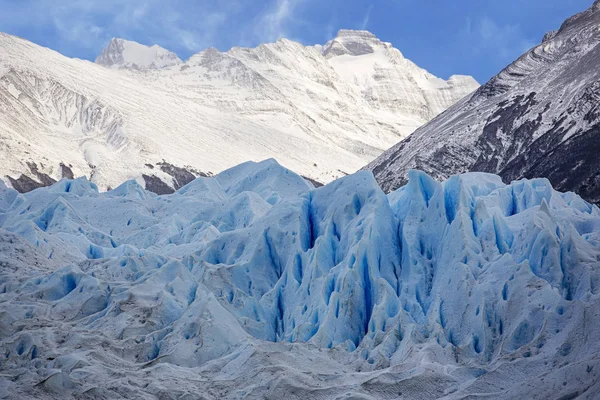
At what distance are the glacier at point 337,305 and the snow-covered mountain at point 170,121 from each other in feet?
202

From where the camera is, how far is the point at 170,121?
13038 centimetres

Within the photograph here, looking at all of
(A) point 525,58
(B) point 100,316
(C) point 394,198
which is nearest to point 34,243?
(B) point 100,316

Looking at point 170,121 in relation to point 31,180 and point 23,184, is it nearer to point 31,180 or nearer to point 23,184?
point 31,180

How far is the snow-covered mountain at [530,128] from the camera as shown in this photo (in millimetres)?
61719

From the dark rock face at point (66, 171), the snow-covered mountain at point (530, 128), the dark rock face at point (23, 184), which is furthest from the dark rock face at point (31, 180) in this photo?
the snow-covered mountain at point (530, 128)

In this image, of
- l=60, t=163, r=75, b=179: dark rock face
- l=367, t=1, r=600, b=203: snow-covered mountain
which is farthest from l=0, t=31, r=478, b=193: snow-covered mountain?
l=367, t=1, r=600, b=203: snow-covered mountain

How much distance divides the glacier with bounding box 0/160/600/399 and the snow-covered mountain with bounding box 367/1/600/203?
27867 mm

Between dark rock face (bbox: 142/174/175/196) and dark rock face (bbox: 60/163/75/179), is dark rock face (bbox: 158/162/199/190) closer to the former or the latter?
dark rock face (bbox: 142/174/175/196)

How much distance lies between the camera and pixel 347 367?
882 inches

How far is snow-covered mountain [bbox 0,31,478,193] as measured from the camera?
104 metres

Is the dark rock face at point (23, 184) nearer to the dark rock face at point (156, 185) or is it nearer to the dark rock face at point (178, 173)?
the dark rock face at point (156, 185)

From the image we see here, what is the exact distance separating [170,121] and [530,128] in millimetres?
70110

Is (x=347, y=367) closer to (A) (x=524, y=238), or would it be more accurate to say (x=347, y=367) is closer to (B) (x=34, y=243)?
(A) (x=524, y=238)

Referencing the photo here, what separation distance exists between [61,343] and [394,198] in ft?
49.7
